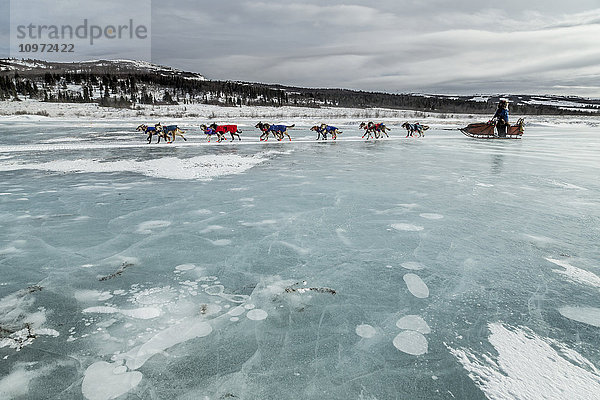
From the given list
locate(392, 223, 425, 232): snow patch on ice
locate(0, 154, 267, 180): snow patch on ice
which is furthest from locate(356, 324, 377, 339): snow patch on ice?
locate(0, 154, 267, 180): snow patch on ice

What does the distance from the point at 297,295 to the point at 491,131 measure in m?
21.1

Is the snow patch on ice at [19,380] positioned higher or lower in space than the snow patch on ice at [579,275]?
lower

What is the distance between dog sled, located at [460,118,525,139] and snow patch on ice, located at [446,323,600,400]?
66.3 ft

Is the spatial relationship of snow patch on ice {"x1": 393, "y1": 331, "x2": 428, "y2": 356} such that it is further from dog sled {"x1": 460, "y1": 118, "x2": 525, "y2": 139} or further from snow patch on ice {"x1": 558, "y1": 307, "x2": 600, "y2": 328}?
dog sled {"x1": 460, "y1": 118, "x2": 525, "y2": 139}

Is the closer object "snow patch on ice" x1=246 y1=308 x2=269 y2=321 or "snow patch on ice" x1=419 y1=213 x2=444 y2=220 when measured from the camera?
"snow patch on ice" x1=246 y1=308 x2=269 y2=321

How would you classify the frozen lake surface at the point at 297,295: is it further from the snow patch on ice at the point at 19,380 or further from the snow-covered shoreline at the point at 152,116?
the snow-covered shoreline at the point at 152,116

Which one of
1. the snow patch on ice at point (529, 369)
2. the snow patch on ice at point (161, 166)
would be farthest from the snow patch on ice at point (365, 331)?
the snow patch on ice at point (161, 166)

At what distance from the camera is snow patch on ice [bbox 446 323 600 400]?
1.85m

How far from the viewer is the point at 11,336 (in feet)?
7.45

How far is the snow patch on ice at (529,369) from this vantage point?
6.06 feet

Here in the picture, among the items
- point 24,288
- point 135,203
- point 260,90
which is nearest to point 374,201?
point 135,203

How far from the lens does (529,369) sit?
201 centimetres

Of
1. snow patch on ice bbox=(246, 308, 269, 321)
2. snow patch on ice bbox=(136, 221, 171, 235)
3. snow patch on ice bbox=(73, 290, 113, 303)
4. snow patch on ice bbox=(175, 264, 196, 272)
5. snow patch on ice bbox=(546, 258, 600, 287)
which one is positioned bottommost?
snow patch on ice bbox=(73, 290, 113, 303)

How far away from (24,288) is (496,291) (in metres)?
3.85
